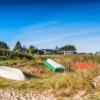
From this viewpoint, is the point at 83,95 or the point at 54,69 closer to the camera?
the point at 83,95

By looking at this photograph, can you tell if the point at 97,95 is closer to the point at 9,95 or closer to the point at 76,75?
the point at 76,75

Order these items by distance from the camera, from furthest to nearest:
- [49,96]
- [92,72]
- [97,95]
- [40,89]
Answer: [92,72] < [40,89] < [49,96] < [97,95]

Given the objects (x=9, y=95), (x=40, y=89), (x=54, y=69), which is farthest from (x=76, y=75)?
(x=54, y=69)

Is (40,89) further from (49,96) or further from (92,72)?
(92,72)

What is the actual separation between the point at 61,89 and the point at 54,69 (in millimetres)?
6724

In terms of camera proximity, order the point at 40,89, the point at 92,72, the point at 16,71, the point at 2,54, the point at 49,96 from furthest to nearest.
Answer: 1. the point at 2,54
2. the point at 16,71
3. the point at 92,72
4. the point at 40,89
5. the point at 49,96

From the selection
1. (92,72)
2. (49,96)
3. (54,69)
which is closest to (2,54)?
(54,69)

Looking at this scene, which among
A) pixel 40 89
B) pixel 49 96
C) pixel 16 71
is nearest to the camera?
pixel 49 96

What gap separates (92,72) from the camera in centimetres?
1494

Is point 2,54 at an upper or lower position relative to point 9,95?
upper

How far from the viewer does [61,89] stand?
1277 cm

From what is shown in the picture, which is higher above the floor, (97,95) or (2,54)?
(2,54)

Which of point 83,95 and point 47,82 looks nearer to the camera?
point 83,95

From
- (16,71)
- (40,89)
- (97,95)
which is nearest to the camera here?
(97,95)
